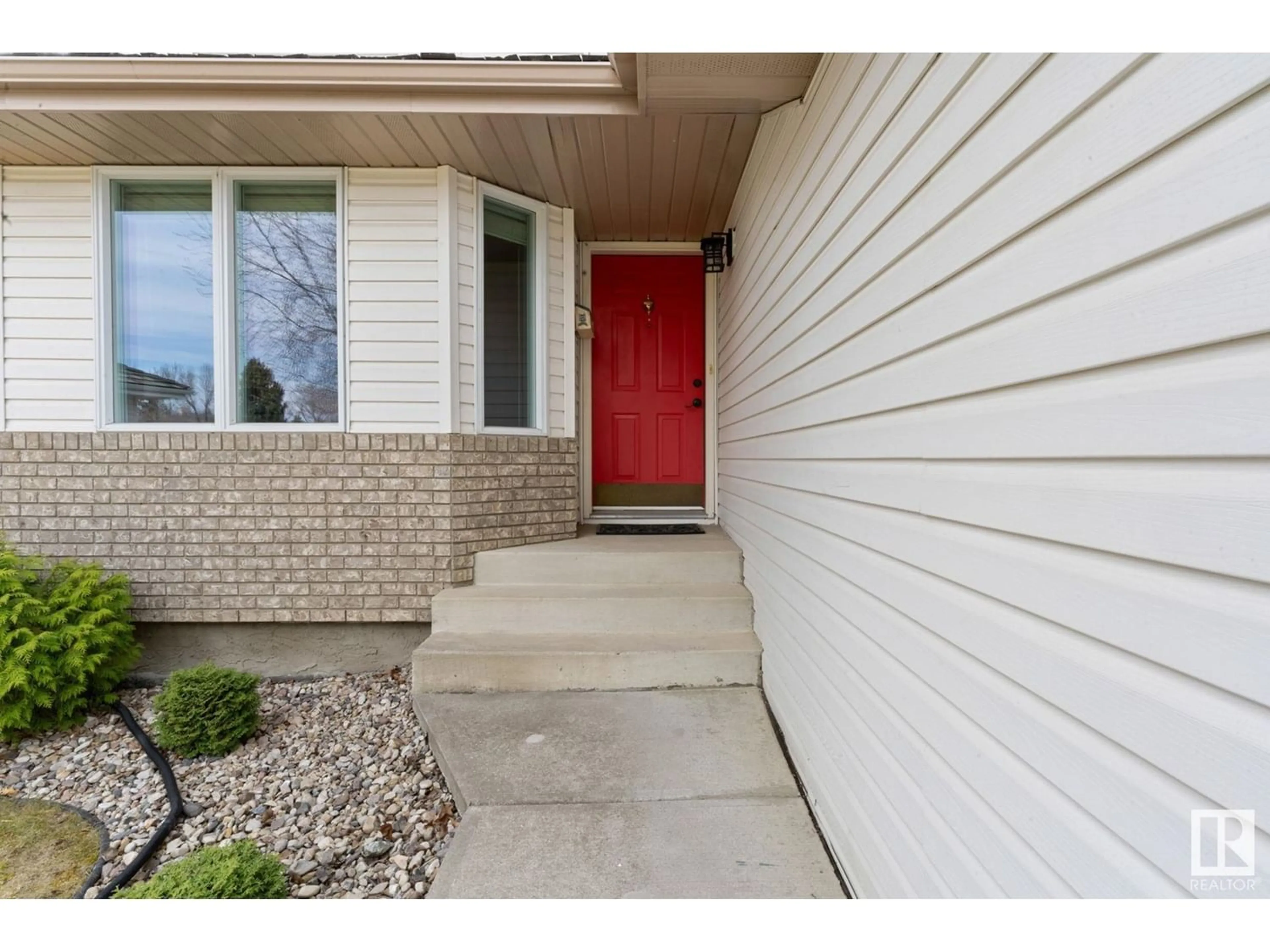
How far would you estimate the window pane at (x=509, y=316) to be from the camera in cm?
345

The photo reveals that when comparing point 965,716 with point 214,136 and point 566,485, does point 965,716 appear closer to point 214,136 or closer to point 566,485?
point 566,485

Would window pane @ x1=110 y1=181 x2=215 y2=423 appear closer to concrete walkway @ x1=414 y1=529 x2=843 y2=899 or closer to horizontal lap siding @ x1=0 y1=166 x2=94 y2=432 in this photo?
horizontal lap siding @ x1=0 y1=166 x2=94 y2=432

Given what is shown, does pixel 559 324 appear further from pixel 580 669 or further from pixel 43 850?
pixel 43 850

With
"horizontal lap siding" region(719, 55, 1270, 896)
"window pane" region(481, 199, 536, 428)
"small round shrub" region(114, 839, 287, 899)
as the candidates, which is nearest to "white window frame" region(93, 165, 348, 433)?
"window pane" region(481, 199, 536, 428)

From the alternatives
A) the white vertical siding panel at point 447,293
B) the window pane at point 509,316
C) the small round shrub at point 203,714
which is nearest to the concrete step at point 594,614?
the small round shrub at point 203,714

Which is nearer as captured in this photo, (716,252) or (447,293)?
(447,293)

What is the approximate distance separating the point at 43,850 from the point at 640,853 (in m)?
2.25

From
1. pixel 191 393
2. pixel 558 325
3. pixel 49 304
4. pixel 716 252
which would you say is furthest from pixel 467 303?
pixel 49 304

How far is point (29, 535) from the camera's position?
3.11 metres

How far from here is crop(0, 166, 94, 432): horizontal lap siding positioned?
310 cm

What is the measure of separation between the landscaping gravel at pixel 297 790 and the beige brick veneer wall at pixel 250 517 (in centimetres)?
57

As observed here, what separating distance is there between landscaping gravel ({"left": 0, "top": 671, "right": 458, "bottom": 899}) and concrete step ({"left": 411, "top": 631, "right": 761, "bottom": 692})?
0.33 metres

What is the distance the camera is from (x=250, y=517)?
315 cm
